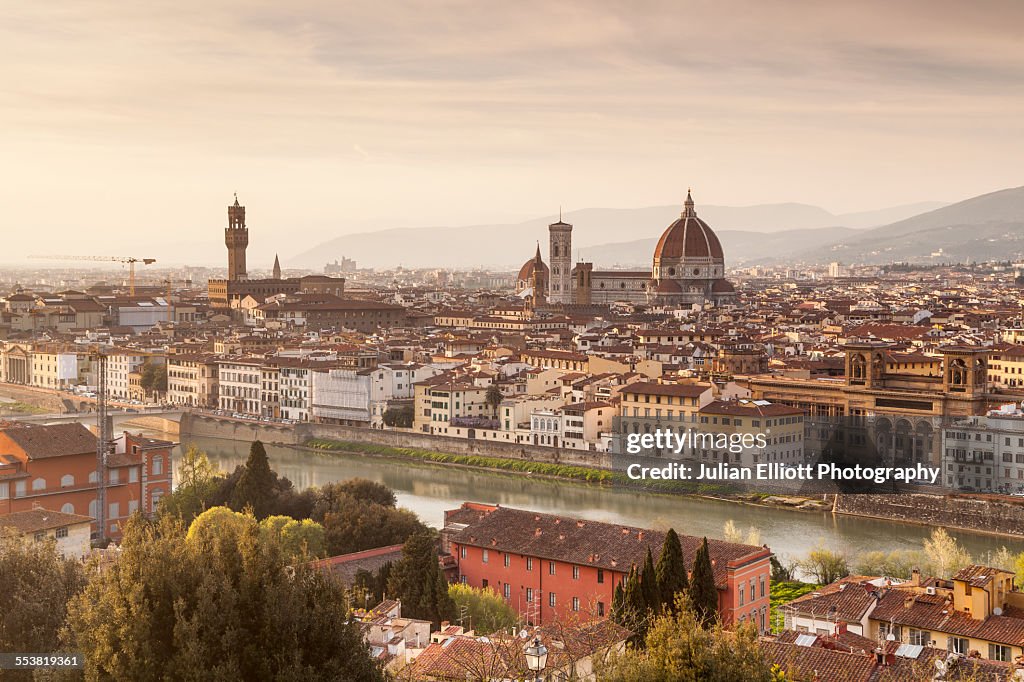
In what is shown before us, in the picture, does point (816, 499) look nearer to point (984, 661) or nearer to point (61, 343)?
point (984, 661)

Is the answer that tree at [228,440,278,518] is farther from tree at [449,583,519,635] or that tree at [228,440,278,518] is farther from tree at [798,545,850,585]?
tree at [798,545,850,585]

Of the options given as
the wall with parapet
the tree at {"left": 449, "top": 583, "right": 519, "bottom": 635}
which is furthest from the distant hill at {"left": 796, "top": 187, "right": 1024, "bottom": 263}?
the tree at {"left": 449, "top": 583, "right": 519, "bottom": 635}

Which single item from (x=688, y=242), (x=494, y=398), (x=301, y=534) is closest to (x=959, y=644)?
(x=301, y=534)

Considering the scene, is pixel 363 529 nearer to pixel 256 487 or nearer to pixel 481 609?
pixel 256 487

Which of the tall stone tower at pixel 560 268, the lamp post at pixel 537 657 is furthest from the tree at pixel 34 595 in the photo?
the tall stone tower at pixel 560 268

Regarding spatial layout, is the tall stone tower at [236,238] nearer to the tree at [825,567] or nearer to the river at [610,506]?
the river at [610,506]

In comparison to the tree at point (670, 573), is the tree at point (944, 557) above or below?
below
